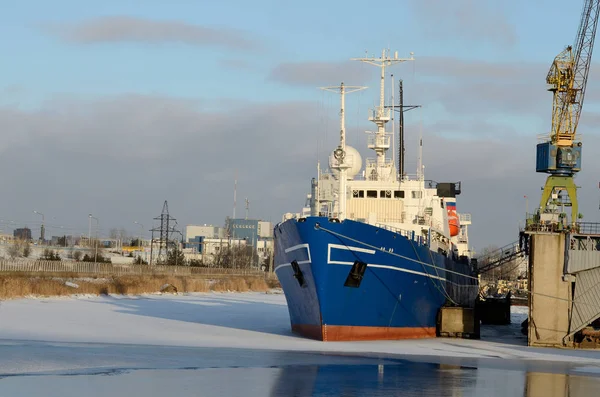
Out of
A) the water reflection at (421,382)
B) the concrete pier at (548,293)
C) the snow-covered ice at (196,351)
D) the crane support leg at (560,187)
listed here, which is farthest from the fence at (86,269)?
the water reflection at (421,382)

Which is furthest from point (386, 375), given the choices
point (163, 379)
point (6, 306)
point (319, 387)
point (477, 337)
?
point (6, 306)

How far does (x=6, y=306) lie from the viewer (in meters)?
47.0

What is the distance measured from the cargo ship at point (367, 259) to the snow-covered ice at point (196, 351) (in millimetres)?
973

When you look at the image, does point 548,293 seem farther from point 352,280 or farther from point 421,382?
point 421,382

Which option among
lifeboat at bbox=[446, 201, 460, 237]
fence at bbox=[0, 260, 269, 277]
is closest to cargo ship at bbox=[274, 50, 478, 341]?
lifeboat at bbox=[446, 201, 460, 237]

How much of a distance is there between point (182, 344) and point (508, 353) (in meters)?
11.7

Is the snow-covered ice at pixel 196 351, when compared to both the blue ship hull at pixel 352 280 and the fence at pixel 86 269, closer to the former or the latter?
the blue ship hull at pixel 352 280

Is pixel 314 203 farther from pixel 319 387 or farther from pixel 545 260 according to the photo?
pixel 319 387

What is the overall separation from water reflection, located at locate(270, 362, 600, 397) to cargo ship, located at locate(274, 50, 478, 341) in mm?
6225

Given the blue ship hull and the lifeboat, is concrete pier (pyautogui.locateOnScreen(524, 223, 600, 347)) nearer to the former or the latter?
the blue ship hull

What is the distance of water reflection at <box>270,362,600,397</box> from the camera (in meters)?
21.7

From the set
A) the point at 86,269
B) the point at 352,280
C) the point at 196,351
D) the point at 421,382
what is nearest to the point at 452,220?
the point at 352,280

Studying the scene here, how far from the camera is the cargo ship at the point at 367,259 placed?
109 ft

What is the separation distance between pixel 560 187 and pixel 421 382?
28.4 meters
